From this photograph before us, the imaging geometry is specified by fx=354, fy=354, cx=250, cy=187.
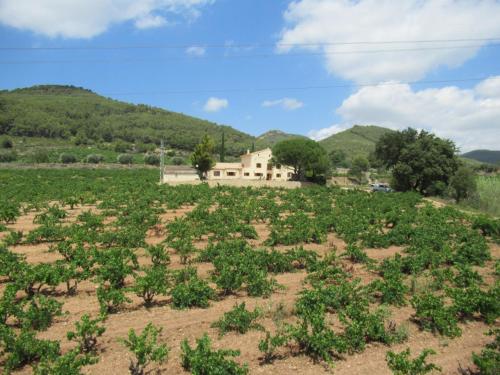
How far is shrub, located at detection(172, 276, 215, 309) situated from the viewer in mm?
7590

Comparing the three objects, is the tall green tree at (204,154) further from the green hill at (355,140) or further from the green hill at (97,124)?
the green hill at (355,140)

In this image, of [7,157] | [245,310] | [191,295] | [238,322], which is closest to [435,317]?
[245,310]

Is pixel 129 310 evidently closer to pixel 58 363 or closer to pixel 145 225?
pixel 58 363

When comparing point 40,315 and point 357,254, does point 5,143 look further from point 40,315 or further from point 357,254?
point 357,254

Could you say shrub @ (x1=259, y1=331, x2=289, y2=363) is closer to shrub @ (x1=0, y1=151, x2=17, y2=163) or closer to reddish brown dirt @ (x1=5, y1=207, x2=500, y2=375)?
reddish brown dirt @ (x1=5, y1=207, x2=500, y2=375)

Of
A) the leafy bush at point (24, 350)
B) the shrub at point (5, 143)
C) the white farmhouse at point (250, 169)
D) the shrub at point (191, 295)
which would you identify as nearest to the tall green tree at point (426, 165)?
the white farmhouse at point (250, 169)

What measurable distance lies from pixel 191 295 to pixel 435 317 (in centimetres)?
497

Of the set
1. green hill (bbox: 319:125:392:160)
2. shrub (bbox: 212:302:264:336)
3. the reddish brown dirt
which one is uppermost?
green hill (bbox: 319:125:392:160)

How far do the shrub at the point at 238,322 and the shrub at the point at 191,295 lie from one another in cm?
100

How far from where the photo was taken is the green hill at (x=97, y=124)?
383 ft

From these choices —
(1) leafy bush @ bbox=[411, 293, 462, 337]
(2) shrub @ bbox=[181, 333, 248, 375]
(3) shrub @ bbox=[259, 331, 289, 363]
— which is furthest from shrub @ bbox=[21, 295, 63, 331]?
(1) leafy bush @ bbox=[411, 293, 462, 337]

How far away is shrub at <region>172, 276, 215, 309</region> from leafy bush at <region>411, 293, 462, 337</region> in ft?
14.7

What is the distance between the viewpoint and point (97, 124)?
13562cm

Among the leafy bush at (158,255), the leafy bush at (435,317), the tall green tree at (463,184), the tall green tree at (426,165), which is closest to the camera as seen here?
the leafy bush at (435,317)
